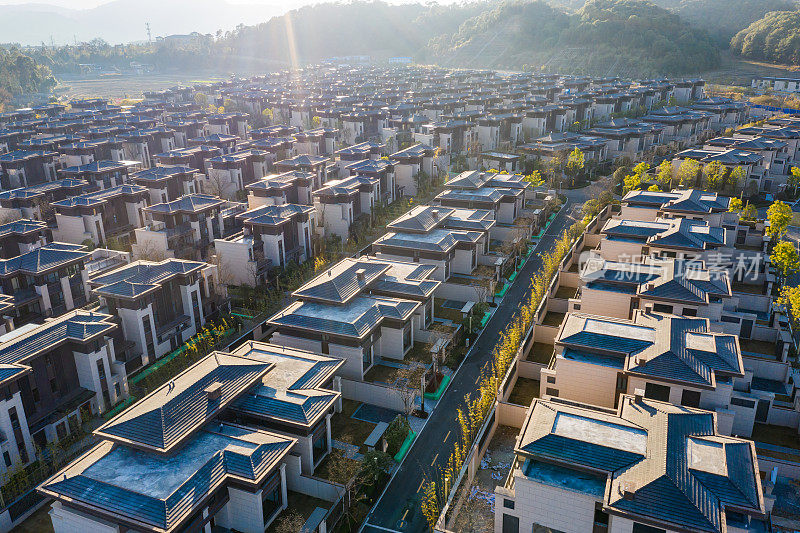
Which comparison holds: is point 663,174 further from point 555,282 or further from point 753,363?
point 753,363

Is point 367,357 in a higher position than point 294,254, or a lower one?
lower

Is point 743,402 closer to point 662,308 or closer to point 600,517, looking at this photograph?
point 662,308

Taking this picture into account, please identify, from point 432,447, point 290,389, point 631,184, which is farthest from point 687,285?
point 631,184

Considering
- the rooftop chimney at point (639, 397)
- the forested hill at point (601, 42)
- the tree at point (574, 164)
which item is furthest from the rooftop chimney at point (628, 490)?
the forested hill at point (601, 42)

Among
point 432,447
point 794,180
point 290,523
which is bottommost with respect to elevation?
point 432,447

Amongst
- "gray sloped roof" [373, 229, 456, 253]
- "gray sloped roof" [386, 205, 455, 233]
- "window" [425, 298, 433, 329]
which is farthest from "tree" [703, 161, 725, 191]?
"window" [425, 298, 433, 329]

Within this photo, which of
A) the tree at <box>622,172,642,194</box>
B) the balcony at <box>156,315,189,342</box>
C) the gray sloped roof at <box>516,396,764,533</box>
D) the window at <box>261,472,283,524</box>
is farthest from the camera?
the tree at <box>622,172,642,194</box>

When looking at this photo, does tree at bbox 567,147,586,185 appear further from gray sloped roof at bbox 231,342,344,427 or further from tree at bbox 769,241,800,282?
gray sloped roof at bbox 231,342,344,427
